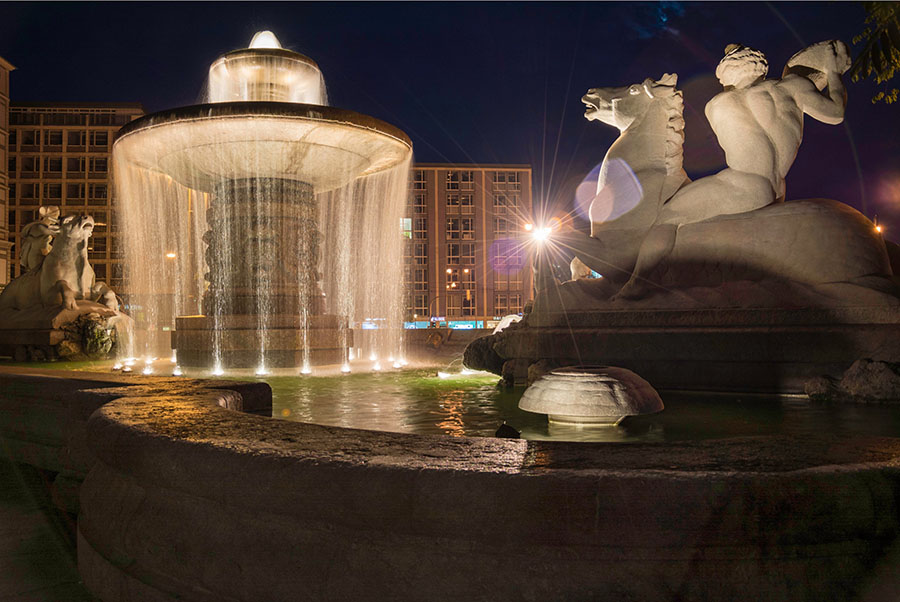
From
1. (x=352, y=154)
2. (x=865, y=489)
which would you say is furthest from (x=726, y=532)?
(x=352, y=154)

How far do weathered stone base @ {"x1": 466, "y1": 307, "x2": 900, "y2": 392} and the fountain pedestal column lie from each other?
189 inches

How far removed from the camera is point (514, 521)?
1716 millimetres

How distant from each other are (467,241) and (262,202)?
6645 centimetres

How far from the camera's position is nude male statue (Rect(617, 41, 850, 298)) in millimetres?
6551

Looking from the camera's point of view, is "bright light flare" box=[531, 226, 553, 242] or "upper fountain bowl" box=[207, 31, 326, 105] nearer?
"bright light flare" box=[531, 226, 553, 242]

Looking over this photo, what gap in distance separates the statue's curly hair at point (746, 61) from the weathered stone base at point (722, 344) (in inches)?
108

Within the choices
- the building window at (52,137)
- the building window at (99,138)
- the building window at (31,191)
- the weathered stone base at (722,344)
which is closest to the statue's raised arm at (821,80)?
the weathered stone base at (722,344)

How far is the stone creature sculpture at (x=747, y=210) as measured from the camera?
233 inches

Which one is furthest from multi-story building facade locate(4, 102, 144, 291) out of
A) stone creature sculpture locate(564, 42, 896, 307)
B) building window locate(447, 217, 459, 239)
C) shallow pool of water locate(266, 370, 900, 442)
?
stone creature sculpture locate(564, 42, 896, 307)

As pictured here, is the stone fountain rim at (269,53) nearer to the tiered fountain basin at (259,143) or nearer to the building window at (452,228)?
the tiered fountain basin at (259,143)

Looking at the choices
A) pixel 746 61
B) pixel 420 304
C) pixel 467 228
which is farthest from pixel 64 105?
pixel 746 61

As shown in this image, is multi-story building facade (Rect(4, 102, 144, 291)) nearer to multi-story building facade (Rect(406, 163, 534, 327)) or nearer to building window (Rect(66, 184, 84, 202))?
building window (Rect(66, 184, 84, 202))

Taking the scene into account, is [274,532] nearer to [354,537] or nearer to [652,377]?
[354,537]

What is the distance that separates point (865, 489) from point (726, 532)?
0.42 metres
